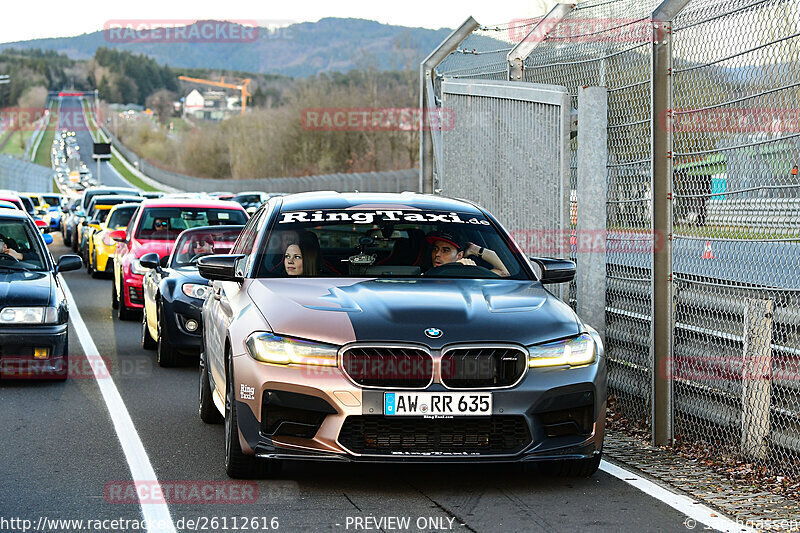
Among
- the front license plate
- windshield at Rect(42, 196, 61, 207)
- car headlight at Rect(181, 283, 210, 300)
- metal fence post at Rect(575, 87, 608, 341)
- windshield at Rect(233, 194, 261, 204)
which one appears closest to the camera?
the front license plate

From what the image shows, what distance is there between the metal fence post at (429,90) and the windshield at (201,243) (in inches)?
109

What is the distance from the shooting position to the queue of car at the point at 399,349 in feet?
21.0

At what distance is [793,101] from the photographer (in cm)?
665

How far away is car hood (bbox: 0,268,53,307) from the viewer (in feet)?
36.2

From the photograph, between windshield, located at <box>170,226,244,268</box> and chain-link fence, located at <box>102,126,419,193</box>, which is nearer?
windshield, located at <box>170,226,244,268</box>

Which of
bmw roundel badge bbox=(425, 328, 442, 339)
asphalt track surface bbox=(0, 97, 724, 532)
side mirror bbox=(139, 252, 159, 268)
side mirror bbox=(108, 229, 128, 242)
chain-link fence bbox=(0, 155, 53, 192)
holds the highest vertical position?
chain-link fence bbox=(0, 155, 53, 192)

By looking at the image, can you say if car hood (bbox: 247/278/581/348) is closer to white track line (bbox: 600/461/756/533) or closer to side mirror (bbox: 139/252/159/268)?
white track line (bbox: 600/461/756/533)

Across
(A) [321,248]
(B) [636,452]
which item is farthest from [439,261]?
(B) [636,452]

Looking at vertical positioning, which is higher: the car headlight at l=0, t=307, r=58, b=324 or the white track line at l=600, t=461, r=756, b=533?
the car headlight at l=0, t=307, r=58, b=324

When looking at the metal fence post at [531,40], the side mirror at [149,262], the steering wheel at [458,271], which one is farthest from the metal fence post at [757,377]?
the side mirror at [149,262]

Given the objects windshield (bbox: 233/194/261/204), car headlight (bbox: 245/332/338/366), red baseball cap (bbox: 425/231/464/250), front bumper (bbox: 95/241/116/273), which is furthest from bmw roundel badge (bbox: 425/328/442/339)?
windshield (bbox: 233/194/261/204)

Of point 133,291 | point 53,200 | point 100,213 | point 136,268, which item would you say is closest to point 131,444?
point 136,268

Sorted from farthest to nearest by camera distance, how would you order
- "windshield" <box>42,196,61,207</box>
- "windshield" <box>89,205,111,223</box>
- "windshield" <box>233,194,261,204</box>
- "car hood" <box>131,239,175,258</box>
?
"windshield" <box>233,194,261,204</box> < "windshield" <box>42,196,61,207</box> < "windshield" <box>89,205,111,223</box> < "car hood" <box>131,239,175,258</box>

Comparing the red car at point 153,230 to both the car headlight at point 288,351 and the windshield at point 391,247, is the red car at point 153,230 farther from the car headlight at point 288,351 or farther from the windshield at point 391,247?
the car headlight at point 288,351
